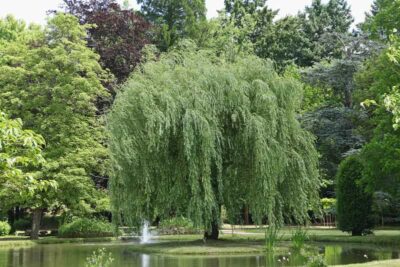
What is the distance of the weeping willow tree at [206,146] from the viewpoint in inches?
794

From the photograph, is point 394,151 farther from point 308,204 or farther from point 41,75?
point 41,75

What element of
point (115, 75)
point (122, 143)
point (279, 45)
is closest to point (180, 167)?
point (122, 143)

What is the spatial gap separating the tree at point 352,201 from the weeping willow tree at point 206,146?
5.50 meters

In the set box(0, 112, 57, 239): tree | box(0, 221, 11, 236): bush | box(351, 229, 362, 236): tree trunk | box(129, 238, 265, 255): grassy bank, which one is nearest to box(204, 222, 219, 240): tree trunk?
box(129, 238, 265, 255): grassy bank

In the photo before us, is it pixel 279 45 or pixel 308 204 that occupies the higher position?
pixel 279 45

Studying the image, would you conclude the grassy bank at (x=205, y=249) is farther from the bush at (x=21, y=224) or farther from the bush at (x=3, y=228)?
the bush at (x=21, y=224)

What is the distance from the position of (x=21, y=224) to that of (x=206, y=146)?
2216cm

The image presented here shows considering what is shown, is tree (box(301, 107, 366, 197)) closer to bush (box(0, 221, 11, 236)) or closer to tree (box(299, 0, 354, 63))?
bush (box(0, 221, 11, 236))

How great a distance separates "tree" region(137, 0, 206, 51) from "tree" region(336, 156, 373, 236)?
79.0 feet

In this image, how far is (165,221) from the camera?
→ 22359mm

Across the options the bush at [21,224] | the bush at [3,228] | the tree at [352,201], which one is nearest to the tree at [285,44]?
the bush at [21,224]

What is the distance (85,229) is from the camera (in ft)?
106

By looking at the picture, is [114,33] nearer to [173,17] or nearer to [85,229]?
[173,17]

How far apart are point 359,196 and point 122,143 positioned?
12.3 m
